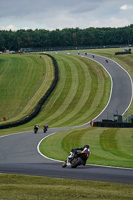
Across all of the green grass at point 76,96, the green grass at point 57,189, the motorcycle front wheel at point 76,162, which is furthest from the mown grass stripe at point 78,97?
the green grass at point 57,189

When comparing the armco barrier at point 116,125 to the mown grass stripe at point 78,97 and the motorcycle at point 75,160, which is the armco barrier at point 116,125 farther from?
the motorcycle at point 75,160

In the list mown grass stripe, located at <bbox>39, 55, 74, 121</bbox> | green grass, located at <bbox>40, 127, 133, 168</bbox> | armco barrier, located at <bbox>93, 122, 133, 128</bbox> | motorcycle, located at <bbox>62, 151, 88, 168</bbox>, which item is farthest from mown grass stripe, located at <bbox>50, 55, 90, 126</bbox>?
motorcycle, located at <bbox>62, 151, 88, 168</bbox>

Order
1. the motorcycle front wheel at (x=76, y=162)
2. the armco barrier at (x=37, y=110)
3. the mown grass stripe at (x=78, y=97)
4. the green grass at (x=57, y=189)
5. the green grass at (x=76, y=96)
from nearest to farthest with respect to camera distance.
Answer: the green grass at (x=57, y=189) → the motorcycle front wheel at (x=76, y=162) → the armco barrier at (x=37, y=110) → the green grass at (x=76, y=96) → the mown grass stripe at (x=78, y=97)

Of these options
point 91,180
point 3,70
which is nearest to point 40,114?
point 3,70

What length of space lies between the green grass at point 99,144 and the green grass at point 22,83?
2507cm

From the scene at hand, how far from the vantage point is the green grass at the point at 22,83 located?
240 ft

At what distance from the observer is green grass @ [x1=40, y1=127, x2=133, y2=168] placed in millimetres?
29312

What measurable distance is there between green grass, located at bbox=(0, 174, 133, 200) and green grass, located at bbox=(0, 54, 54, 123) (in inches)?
1874

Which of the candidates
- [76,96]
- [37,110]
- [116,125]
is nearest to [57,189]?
[116,125]

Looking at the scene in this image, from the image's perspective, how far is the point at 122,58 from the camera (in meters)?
115

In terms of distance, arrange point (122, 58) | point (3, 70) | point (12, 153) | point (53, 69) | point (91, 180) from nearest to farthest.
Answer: point (91, 180) → point (12, 153) → point (53, 69) → point (3, 70) → point (122, 58)

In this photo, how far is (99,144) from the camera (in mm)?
35469

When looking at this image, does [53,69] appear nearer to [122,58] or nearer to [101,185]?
[122,58]

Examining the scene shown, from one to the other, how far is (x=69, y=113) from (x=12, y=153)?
118 feet
